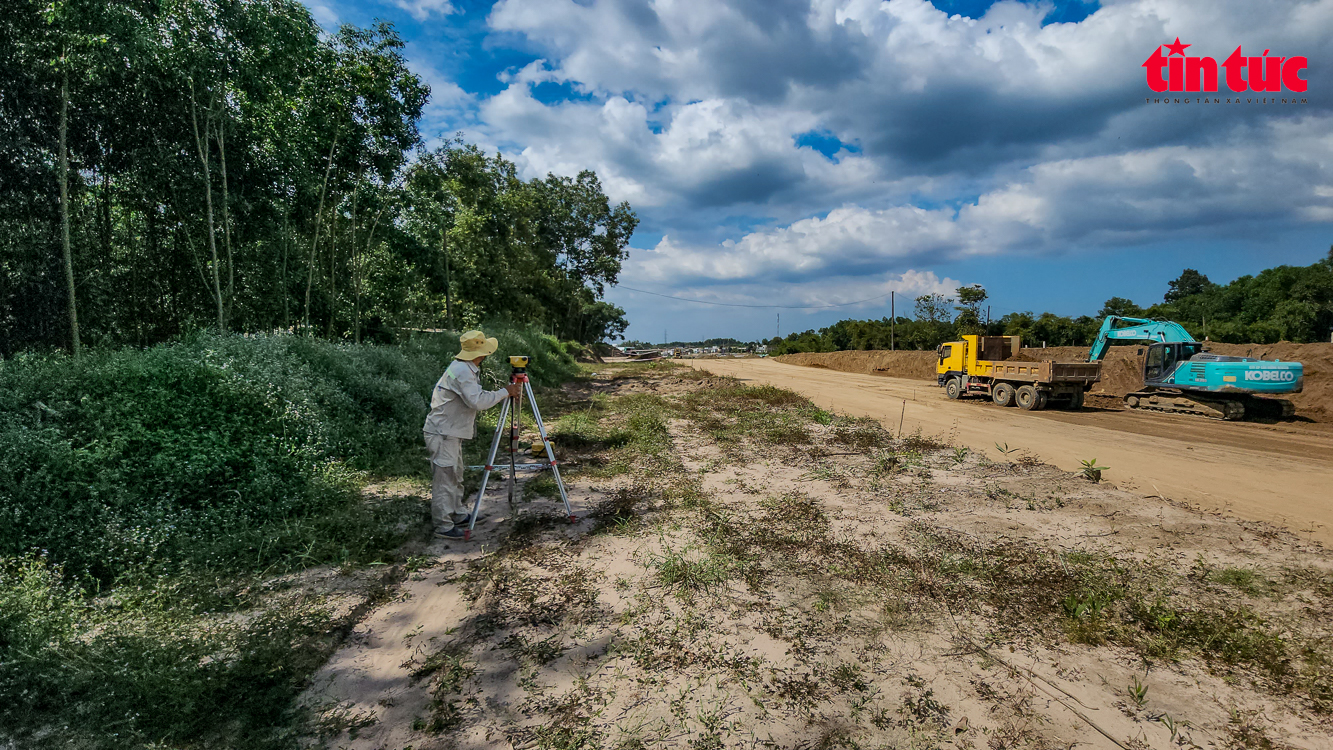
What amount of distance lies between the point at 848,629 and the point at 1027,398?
13838 millimetres

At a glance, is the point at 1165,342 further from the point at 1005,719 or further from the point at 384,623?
the point at 384,623

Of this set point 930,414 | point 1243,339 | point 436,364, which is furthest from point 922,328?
point 436,364

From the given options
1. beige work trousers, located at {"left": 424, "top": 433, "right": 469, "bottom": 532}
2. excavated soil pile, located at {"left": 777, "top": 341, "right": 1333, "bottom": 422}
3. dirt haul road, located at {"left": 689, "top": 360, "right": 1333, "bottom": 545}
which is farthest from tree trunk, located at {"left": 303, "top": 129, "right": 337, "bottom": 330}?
excavated soil pile, located at {"left": 777, "top": 341, "right": 1333, "bottom": 422}

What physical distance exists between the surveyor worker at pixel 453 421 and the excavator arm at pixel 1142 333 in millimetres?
16307

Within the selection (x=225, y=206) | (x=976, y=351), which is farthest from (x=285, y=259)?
(x=976, y=351)

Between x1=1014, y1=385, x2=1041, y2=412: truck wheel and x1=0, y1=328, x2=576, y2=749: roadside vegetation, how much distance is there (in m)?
14.9

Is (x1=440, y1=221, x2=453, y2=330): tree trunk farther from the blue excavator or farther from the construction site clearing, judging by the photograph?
the blue excavator

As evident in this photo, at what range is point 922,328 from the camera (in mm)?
37812

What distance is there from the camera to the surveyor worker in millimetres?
4996

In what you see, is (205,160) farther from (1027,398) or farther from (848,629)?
(1027,398)

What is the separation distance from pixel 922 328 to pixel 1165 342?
997 inches

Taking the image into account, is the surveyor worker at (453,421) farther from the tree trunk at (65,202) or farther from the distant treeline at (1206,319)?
the distant treeline at (1206,319)

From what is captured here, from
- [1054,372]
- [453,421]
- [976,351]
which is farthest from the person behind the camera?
[976,351]

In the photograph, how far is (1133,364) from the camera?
18.2m
